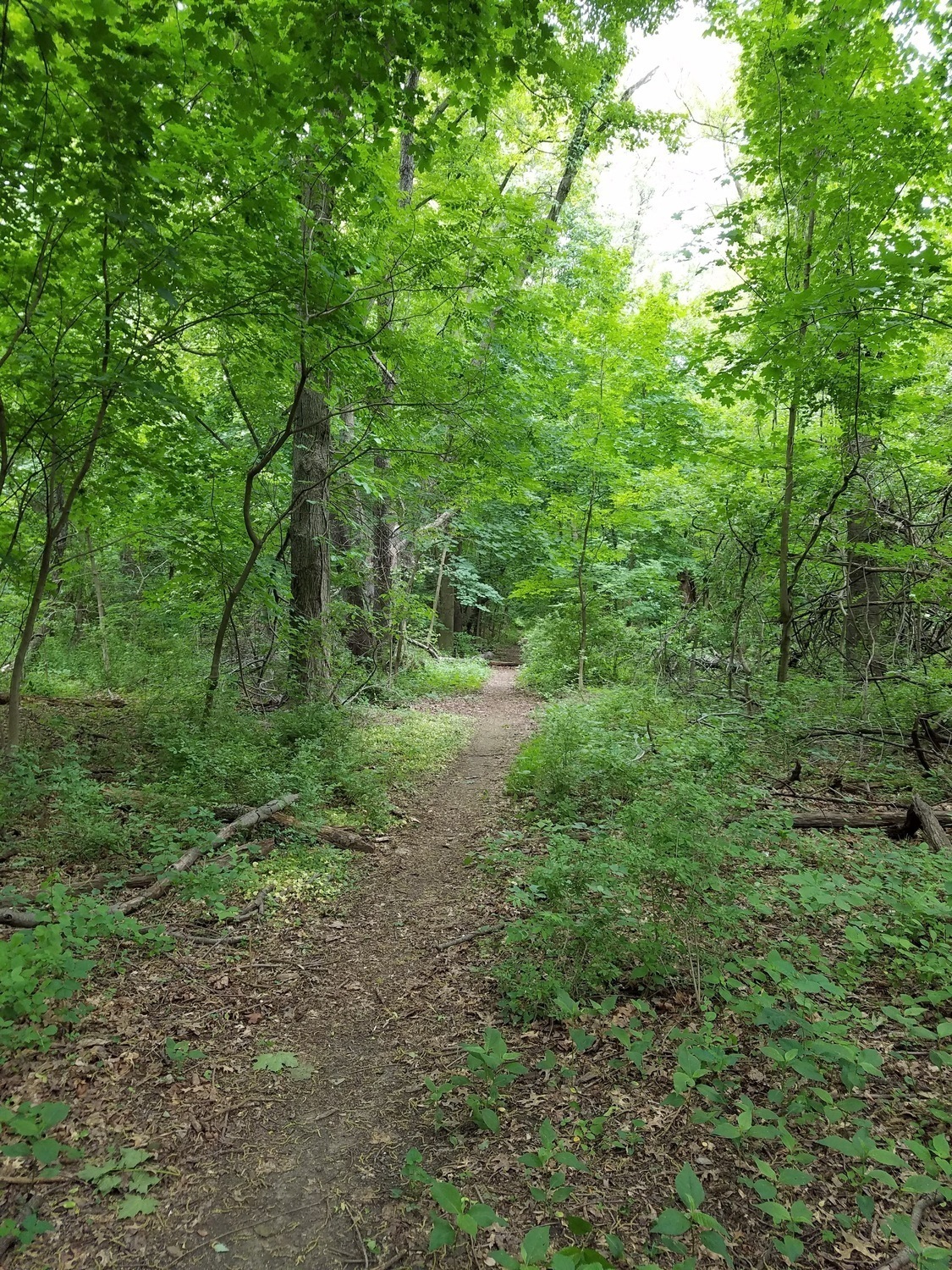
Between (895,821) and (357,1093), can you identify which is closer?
(357,1093)

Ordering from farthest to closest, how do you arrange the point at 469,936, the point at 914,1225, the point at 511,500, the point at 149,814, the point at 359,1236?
the point at 511,500, the point at 149,814, the point at 469,936, the point at 359,1236, the point at 914,1225

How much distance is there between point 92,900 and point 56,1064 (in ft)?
3.90

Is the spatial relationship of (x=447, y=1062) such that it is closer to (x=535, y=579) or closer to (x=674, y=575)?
(x=535, y=579)

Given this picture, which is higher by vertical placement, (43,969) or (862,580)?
(862,580)

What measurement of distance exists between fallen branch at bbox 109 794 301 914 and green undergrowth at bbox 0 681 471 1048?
0.28 feet

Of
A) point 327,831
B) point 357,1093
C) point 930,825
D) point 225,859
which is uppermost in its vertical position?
point 930,825

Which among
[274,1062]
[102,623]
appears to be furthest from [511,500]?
[274,1062]

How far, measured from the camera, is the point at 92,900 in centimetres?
394

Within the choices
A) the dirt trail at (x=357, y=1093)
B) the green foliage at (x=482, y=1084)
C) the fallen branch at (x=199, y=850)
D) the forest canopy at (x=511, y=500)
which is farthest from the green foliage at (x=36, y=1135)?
the green foliage at (x=482, y=1084)

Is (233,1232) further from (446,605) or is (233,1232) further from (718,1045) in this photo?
(446,605)

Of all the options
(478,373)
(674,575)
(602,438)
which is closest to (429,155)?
(478,373)

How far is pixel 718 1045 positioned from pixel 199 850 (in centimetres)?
390

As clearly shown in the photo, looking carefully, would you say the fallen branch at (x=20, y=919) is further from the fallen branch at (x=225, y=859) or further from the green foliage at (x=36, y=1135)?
the green foliage at (x=36, y=1135)

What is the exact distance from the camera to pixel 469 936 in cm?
448
